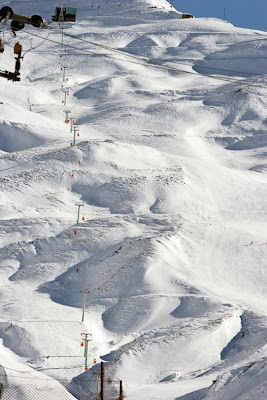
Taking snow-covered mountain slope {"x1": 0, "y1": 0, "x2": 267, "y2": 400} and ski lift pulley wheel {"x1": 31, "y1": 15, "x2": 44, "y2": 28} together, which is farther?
snow-covered mountain slope {"x1": 0, "y1": 0, "x2": 267, "y2": 400}

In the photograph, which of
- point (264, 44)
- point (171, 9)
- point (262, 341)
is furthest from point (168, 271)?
point (171, 9)

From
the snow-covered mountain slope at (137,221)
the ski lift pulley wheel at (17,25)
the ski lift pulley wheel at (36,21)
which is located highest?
the ski lift pulley wheel at (36,21)

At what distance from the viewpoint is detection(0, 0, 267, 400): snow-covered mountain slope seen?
1580 inches

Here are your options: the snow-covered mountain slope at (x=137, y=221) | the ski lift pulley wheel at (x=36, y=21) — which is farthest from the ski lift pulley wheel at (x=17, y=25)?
the snow-covered mountain slope at (x=137, y=221)

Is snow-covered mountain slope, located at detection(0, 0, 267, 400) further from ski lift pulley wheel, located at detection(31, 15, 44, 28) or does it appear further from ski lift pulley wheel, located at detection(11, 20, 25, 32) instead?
ski lift pulley wheel, located at detection(31, 15, 44, 28)

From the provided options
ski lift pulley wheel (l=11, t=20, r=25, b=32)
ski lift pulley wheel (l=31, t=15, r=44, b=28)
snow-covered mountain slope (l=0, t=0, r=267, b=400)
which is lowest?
snow-covered mountain slope (l=0, t=0, r=267, b=400)

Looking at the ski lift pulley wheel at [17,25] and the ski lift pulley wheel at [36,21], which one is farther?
the ski lift pulley wheel at [17,25]

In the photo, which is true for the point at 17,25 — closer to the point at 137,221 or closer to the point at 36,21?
the point at 36,21

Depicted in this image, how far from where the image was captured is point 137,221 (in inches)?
2062

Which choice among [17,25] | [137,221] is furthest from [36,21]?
[137,221]

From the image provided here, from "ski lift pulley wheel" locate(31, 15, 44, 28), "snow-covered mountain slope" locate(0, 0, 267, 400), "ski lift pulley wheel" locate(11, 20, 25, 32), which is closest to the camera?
"ski lift pulley wheel" locate(31, 15, 44, 28)

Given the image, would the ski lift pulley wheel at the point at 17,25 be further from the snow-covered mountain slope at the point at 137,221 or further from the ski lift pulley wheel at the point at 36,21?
the snow-covered mountain slope at the point at 137,221

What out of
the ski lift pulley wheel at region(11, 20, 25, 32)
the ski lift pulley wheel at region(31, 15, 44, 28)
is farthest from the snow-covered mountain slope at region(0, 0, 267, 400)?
the ski lift pulley wheel at region(31, 15, 44, 28)

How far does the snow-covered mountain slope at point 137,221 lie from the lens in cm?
4012
